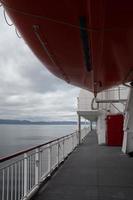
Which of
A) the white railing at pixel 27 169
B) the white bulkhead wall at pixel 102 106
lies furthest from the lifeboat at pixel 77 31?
the white bulkhead wall at pixel 102 106

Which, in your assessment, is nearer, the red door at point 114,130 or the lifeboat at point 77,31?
the lifeboat at point 77,31

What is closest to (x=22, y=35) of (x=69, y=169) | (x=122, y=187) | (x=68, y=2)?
(x=68, y=2)

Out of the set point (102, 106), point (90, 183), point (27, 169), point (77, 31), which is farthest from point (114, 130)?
point (77, 31)

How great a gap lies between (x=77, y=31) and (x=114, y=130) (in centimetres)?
1208

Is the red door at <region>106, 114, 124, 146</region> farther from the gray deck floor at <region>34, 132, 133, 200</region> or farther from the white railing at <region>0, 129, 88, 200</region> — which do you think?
the white railing at <region>0, 129, 88, 200</region>

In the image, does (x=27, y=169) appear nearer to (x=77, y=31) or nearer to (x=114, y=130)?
(x=77, y=31)

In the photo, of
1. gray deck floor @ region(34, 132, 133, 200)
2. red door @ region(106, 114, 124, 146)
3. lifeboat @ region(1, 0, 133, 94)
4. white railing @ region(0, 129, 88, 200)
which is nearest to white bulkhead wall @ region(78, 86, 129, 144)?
red door @ region(106, 114, 124, 146)

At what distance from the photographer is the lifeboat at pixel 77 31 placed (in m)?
2.49

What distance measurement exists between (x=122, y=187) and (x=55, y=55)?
2761mm

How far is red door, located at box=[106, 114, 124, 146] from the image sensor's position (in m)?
14.7

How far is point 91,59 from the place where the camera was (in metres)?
4.13

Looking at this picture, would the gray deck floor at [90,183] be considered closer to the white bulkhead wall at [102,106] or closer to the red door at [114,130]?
the red door at [114,130]

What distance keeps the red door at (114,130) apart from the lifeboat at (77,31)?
1005cm

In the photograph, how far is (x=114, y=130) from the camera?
14750mm
